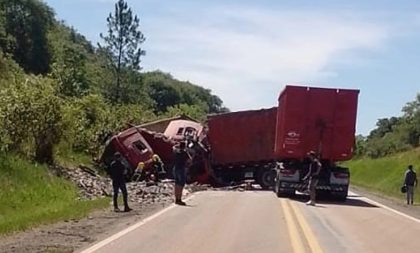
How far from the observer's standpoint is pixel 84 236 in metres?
16.6

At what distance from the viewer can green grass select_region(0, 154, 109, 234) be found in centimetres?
2123

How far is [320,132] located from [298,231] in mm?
13242

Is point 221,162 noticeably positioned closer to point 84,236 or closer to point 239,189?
point 239,189

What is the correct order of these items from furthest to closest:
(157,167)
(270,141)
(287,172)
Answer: (157,167), (270,141), (287,172)

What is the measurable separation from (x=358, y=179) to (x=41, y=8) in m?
48.8

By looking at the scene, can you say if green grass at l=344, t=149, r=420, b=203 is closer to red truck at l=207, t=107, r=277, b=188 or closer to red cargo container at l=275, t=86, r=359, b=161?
red truck at l=207, t=107, r=277, b=188

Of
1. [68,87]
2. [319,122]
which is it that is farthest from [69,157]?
[68,87]

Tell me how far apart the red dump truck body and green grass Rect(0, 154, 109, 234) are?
9.10m

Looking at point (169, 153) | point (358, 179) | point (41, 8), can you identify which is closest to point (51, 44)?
point (41, 8)

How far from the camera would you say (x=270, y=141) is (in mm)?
39000

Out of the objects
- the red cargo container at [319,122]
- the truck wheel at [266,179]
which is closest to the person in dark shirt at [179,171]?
the red cargo container at [319,122]

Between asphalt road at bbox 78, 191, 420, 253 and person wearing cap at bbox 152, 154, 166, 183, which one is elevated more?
person wearing cap at bbox 152, 154, 166, 183

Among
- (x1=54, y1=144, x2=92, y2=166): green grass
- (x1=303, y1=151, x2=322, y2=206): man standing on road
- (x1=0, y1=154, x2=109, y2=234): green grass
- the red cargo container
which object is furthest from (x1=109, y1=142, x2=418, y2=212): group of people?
(x1=54, y1=144, x2=92, y2=166): green grass

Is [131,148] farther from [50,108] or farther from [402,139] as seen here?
[402,139]
